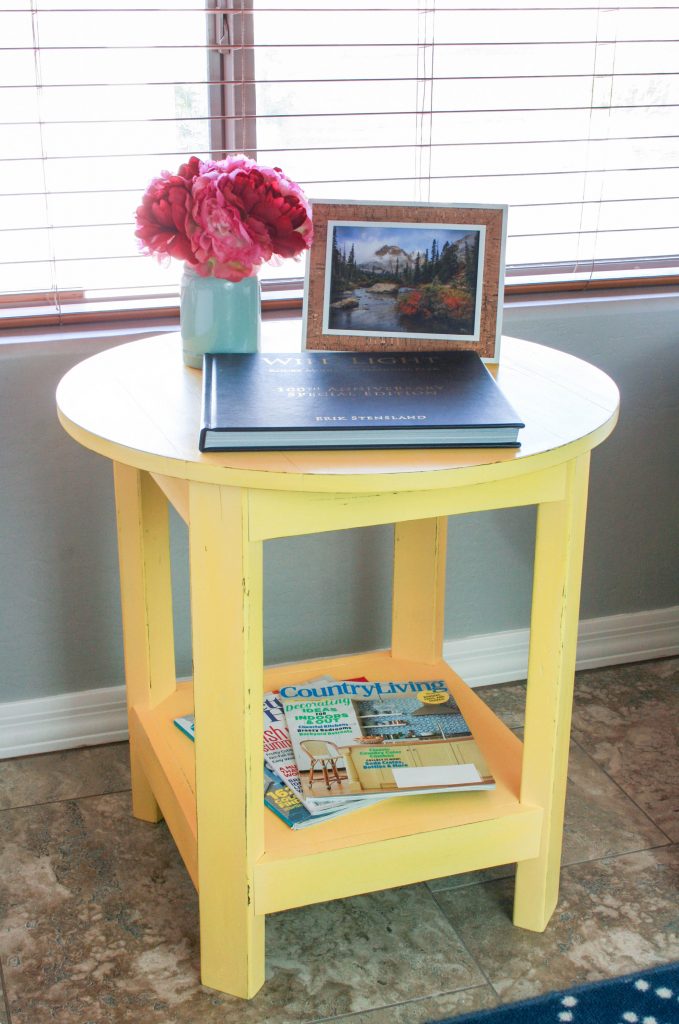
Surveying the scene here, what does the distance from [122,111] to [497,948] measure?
1.25 metres

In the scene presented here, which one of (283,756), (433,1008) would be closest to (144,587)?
(283,756)

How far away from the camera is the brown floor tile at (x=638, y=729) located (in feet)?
5.49

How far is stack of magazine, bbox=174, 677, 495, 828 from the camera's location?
4.30ft

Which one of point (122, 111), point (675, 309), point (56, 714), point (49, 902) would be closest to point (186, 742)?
point (49, 902)

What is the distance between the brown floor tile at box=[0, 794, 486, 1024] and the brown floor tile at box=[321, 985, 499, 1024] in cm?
1

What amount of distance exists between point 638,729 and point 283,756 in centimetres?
72

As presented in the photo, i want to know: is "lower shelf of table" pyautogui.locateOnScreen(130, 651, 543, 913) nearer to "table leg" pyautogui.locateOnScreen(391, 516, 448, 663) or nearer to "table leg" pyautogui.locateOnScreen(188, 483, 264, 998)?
"table leg" pyautogui.locateOnScreen(188, 483, 264, 998)

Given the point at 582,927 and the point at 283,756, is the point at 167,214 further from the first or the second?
the point at 582,927

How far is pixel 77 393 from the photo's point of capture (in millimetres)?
1271

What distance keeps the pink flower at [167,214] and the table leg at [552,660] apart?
521mm

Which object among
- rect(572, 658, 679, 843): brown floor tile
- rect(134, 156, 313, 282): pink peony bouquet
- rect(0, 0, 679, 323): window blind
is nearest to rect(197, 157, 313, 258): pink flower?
rect(134, 156, 313, 282): pink peony bouquet

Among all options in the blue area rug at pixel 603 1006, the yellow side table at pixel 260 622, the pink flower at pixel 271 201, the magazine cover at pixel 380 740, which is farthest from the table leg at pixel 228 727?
the pink flower at pixel 271 201

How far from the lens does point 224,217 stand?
1.24 m

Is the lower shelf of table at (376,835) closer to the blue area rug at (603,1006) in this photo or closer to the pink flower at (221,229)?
the blue area rug at (603,1006)
